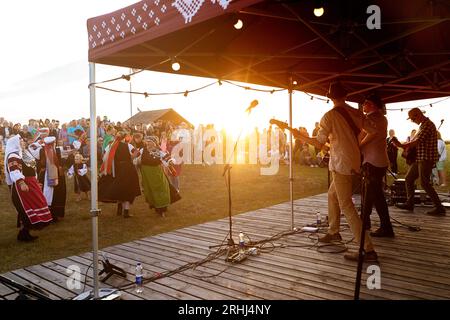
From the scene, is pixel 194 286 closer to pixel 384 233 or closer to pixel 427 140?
pixel 384 233

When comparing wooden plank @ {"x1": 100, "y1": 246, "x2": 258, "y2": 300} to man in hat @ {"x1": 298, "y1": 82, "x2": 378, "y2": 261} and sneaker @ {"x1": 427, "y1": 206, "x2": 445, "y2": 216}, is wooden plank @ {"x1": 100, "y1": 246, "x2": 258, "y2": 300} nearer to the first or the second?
man in hat @ {"x1": 298, "y1": 82, "x2": 378, "y2": 261}

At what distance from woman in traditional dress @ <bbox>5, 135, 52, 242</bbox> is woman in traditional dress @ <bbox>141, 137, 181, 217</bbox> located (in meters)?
2.56

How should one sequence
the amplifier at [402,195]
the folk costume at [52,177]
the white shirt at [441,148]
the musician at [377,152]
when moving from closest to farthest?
the musician at [377,152] → the folk costume at [52,177] → the amplifier at [402,195] → the white shirt at [441,148]

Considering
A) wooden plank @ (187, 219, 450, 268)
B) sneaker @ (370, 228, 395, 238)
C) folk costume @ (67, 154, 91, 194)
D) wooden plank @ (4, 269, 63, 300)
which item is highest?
folk costume @ (67, 154, 91, 194)

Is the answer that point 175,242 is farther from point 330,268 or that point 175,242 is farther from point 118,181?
point 118,181

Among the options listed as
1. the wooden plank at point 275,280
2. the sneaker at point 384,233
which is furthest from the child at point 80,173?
the sneaker at point 384,233

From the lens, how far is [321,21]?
5.02 metres

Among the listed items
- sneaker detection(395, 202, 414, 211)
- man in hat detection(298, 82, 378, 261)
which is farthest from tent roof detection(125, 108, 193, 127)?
man in hat detection(298, 82, 378, 261)

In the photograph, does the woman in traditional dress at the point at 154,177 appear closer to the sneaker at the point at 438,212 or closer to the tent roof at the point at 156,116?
the sneaker at the point at 438,212

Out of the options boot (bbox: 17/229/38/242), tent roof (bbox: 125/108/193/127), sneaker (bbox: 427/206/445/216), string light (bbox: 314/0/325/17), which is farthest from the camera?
tent roof (bbox: 125/108/193/127)

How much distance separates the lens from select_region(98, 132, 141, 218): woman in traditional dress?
9.07m

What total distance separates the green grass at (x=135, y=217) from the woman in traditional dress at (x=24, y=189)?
41 centimetres

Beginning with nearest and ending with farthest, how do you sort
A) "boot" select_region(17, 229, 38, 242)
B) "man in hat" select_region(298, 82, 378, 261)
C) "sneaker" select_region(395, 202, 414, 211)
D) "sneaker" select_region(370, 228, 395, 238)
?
1. "man in hat" select_region(298, 82, 378, 261)
2. "sneaker" select_region(370, 228, 395, 238)
3. "boot" select_region(17, 229, 38, 242)
4. "sneaker" select_region(395, 202, 414, 211)

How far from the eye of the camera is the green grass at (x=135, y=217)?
255 inches
